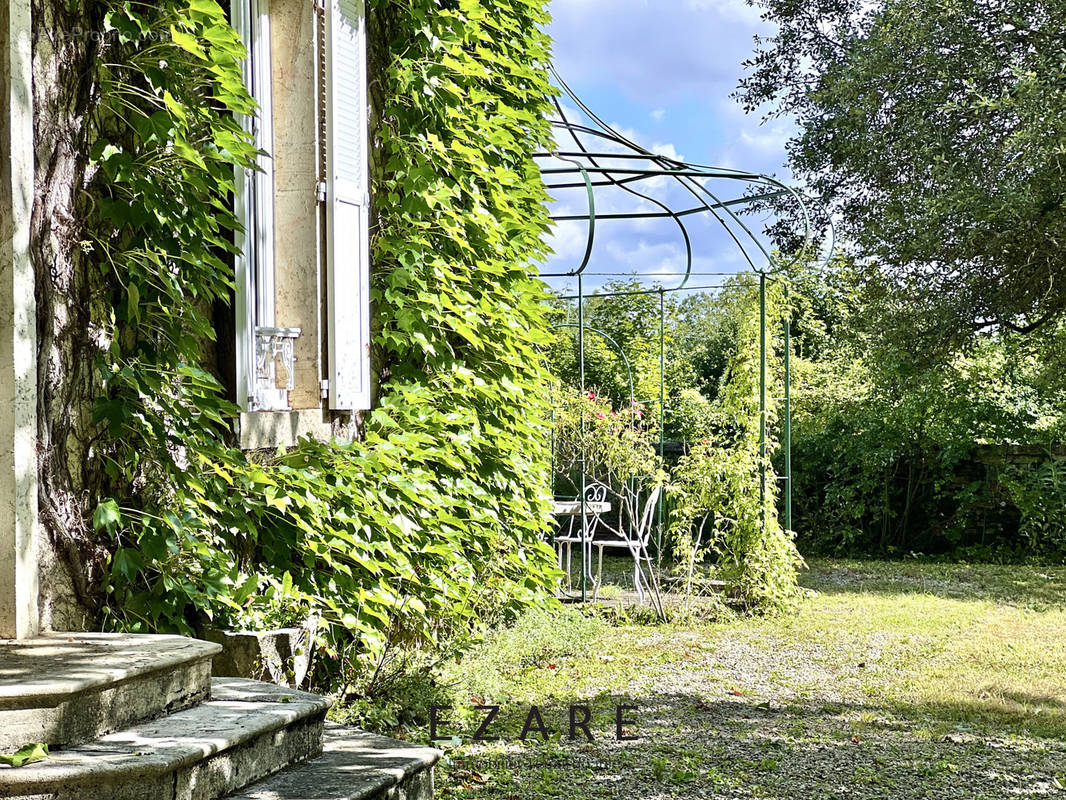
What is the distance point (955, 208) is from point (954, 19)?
1441mm

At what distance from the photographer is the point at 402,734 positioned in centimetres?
407

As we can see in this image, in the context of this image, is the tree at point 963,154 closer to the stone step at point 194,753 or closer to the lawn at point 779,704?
the lawn at point 779,704

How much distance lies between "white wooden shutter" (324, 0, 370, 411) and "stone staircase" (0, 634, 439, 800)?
1.79m

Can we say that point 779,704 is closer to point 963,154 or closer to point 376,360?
point 376,360

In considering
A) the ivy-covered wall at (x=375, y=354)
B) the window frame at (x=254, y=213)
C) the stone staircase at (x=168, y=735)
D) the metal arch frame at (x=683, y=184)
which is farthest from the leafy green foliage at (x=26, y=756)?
the metal arch frame at (x=683, y=184)

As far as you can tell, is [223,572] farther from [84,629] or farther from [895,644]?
[895,644]

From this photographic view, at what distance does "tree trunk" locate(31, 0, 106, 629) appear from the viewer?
3.08 metres

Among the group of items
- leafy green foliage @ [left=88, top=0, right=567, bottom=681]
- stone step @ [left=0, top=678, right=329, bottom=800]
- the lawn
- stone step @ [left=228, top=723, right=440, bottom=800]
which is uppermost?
leafy green foliage @ [left=88, top=0, right=567, bottom=681]

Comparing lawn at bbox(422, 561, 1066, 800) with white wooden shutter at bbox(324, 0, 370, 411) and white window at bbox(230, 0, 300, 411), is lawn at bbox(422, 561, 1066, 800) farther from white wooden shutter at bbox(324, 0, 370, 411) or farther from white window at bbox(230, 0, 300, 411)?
white window at bbox(230, 0, 300, 411)

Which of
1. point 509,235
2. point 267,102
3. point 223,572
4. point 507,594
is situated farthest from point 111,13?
point 507,594

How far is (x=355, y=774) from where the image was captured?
114 inches

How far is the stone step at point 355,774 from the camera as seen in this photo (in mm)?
2689

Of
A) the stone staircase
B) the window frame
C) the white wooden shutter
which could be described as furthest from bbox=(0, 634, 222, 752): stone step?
the white wooden shutter

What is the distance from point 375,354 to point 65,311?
2.17 metres
